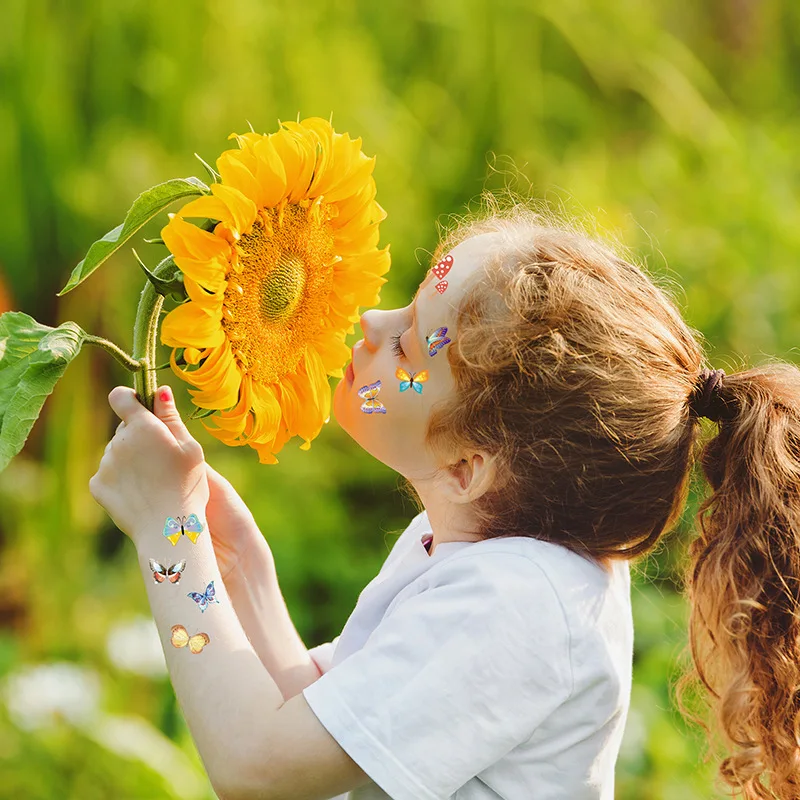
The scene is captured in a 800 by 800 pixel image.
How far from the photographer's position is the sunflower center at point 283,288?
41.3 inches

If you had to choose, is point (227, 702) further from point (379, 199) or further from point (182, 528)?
point (379, 199)

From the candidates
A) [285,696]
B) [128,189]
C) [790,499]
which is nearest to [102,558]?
[128,189]

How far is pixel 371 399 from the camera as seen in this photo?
119 cm

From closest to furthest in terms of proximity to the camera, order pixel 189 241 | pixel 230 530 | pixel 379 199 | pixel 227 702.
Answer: pixel 189 241
pixel 227 702
pixel 230 530
pixel 379 199

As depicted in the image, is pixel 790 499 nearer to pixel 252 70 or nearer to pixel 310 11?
pixel 252 70

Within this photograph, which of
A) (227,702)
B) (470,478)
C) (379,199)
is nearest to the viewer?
(227,702)

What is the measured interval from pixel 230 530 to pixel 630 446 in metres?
0.50

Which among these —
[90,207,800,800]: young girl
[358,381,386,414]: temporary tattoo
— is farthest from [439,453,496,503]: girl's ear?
[358,381,386,414]: temporary tattoo

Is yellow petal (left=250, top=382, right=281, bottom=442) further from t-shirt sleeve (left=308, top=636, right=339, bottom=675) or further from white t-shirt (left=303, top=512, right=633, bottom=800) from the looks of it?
t-shirt sleeve (left=308, top=636, right=339, bottom=675)

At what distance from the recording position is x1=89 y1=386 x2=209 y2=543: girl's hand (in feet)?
3.51

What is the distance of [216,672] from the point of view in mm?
1036

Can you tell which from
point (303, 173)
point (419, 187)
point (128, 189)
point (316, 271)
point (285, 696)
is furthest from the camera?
point (419, 187)

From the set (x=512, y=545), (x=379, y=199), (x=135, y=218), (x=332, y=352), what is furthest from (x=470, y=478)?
(x=379, y=199)

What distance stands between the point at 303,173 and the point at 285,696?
2.09 ft
